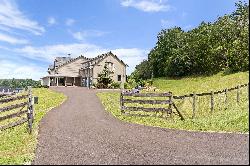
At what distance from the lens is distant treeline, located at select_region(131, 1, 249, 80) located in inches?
3027

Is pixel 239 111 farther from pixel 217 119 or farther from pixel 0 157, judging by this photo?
pixel 0 157

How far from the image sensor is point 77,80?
96.9 m

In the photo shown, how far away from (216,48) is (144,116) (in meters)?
59.2

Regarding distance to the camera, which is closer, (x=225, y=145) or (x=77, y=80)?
(x=225, y=145)

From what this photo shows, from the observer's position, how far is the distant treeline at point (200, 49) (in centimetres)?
7688

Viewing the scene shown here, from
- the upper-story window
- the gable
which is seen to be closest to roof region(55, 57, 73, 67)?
the gable

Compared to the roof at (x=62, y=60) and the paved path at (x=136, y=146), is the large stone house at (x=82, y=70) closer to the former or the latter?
the roof at (x=62, y=60)

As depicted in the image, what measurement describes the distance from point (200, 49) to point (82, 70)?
2942 centimetres

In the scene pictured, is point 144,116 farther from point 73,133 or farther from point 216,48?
point 216,48

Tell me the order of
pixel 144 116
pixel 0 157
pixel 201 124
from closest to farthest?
pixel 0 157 < pixel 201 124 < pixel 144 116

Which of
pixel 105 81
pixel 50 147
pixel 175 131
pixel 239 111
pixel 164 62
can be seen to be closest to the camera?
pixel 50 147

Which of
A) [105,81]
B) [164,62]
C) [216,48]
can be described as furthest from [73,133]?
[164,62]

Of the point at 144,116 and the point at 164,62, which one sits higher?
the point at 164,62

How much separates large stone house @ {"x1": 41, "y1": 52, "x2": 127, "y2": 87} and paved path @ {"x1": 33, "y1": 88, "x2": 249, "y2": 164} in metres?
66.3
